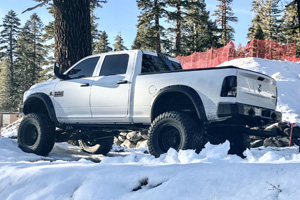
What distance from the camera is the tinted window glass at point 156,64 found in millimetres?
6090

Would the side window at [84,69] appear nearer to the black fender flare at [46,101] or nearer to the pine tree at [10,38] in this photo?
the black fender flare at [46,101]

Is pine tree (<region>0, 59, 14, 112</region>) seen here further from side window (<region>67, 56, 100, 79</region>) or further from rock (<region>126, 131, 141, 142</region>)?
side window (<region>67, 56, 100, 79</region>)

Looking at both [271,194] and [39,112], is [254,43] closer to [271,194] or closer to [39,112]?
[39,112]

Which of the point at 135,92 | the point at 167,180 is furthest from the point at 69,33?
the point at 167,180

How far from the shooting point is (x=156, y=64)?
6.35m

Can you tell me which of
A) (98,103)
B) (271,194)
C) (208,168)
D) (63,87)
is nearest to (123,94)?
(98,103)

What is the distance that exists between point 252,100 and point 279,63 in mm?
20022

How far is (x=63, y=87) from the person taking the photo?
669 cm

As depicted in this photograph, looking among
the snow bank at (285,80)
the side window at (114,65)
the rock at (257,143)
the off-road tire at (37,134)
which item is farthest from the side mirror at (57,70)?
the snow bank at (285,80)

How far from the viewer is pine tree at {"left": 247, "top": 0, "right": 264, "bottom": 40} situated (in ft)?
150

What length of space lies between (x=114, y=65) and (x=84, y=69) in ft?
2.83

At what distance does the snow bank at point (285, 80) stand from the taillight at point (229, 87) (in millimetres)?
10357

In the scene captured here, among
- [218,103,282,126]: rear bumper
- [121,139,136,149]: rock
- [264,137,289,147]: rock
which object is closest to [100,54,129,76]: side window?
[218,103,282,126]: rear bumper

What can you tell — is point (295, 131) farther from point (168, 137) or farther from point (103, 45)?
point (103, 45)
